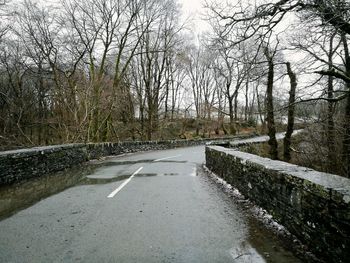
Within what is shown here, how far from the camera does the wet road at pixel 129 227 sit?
3.96m

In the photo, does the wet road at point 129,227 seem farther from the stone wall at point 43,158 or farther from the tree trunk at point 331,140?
the tree trunk at point 331,140

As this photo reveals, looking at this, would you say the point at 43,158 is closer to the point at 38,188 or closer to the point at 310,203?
the point at 38,188

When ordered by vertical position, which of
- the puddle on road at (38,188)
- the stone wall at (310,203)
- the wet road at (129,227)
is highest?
the stone wall at (310,203)

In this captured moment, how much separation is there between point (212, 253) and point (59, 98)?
70.0ft

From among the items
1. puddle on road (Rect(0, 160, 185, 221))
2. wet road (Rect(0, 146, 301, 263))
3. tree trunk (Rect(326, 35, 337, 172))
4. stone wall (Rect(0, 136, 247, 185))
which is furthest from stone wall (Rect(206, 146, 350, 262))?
stone wall (Rect(0, 136, 247, 185))

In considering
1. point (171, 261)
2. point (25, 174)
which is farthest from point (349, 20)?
point (25, 174)

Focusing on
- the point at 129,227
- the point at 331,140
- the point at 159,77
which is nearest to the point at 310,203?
the point at 129,227

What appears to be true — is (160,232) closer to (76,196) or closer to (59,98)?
(76,196)

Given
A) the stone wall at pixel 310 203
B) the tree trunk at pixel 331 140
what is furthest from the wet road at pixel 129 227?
the tree trunk at pixel 331 140

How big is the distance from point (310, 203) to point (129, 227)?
281 cm

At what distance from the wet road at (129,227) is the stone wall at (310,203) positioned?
Result: 16.6 inches

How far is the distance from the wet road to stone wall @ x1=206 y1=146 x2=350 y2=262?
422mm

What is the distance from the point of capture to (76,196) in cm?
757

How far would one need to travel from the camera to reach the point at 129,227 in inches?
199
